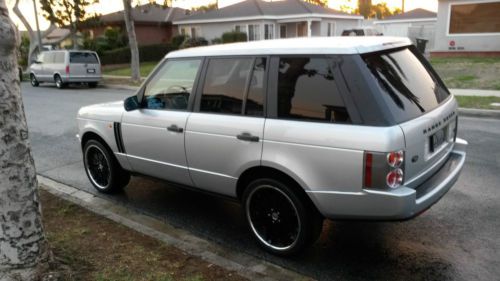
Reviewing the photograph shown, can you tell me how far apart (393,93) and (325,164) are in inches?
29.7

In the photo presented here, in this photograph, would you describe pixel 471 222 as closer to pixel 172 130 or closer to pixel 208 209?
pixel 208 209

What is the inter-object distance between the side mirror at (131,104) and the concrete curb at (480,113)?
8.13 m

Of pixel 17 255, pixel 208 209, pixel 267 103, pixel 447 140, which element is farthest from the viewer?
pixel 208 209

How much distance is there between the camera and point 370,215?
11.0 feet

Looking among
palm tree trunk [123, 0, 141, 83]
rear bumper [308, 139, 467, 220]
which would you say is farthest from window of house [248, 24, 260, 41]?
rear bumper [308, 139, 467, 220]

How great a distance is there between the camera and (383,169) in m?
3.14

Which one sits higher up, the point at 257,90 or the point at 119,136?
the point at 257,90

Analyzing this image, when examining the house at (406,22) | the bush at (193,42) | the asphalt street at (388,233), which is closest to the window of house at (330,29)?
the house at (406,22)

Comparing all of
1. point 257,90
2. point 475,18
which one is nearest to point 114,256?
point 257,90

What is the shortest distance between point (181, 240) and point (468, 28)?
2261 cm

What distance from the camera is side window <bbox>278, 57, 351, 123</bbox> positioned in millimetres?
3398

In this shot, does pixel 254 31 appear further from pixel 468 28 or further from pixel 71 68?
pixel 71 68

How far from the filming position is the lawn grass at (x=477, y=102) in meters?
10.5

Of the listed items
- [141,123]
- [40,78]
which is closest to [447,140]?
[141,123]
